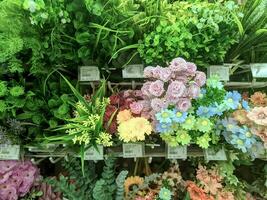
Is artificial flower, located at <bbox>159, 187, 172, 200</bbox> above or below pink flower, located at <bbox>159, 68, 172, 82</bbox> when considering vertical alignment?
below

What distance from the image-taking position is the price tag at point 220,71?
1893 millimetres

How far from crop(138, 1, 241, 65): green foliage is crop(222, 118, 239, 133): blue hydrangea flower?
29 cm

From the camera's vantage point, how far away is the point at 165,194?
1.80m

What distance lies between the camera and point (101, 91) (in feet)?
6.11

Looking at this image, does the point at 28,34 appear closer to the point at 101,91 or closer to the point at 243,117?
the point at 101,91

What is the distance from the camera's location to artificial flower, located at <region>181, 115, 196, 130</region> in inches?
67.2

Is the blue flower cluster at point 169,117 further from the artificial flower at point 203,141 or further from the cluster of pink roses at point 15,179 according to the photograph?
the cluster of pink roses at point 15,179

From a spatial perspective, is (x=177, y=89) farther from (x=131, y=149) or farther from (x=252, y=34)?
(x=252, y=34)

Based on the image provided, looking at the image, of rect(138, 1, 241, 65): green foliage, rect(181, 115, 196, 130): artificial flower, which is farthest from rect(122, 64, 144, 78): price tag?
rect(181, 115, 196, 130): artificial flower

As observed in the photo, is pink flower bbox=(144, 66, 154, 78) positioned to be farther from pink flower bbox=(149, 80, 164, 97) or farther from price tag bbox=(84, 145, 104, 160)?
price tag bbox=(84, 145, 104, 160)

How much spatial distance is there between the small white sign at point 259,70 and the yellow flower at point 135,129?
563 mm

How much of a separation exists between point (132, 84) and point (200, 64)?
1.10ft

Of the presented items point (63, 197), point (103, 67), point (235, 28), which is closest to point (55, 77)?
point (103, 67)

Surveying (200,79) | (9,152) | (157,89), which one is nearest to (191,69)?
(200,79)
